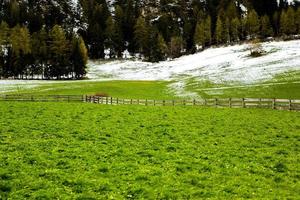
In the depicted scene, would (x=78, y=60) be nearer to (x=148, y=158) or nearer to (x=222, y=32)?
(x=222, y=32)

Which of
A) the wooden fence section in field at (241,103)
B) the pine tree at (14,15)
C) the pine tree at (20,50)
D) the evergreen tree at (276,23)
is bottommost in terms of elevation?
the wooden fence section in field at (241,103)

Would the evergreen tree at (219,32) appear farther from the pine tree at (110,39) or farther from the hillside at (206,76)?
the pine tree at (110,39)

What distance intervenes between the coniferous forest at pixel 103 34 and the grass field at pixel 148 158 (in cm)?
9639

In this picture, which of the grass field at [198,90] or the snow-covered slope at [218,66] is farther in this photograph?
the snow-covered slope at [218,66]

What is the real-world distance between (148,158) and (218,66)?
303ft

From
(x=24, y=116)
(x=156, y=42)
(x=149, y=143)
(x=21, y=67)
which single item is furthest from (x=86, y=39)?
(x=149, y=143)

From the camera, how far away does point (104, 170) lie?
18.0 m

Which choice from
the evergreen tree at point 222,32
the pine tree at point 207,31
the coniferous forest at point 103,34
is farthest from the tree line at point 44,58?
the evergreen tree at point 222,32

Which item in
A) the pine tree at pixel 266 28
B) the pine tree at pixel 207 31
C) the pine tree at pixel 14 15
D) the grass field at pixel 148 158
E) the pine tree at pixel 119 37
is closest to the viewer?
the grass field at pixel 148 158

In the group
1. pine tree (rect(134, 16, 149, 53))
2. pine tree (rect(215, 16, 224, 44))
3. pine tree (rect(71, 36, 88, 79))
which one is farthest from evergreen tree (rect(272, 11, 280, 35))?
pine tree (rect(71, 36, 88, 79))

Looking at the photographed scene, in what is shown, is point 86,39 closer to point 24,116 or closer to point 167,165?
point 24,116

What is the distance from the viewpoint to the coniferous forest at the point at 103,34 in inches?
4934

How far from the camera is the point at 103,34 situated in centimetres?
16750

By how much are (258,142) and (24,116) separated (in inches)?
→ 805
